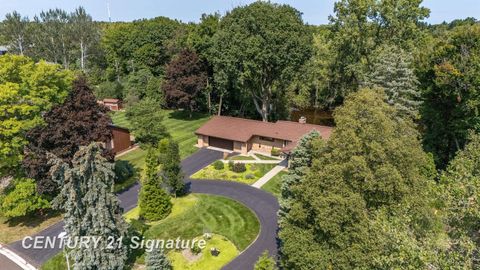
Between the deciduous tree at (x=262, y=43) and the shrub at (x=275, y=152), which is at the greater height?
the deciduous tree at (x=262, y=43)

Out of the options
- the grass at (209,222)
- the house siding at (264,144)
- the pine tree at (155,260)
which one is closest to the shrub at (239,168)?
the house siding at (264,144)

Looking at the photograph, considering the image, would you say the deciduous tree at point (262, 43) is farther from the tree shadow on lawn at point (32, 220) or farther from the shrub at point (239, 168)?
the tree shadow on lawn at point (32, 220)

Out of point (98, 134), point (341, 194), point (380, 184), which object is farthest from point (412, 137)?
point (98, 134)

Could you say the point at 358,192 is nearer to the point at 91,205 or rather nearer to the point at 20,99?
the point at 91,205

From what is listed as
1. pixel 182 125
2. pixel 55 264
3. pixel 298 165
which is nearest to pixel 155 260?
pixel 55 264

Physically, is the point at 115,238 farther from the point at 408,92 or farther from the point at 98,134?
the point at 408,92

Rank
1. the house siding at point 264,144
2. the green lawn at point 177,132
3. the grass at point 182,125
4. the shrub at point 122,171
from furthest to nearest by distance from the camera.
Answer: the grass at point 182,125 < the house siding at point 264,144 < the green lawn at point 177,132 < the shrub at point 122,171

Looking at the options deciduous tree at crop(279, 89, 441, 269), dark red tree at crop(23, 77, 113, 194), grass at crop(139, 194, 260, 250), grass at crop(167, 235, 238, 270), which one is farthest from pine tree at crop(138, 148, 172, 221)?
deciduous tree at crop(279, 89, 441, 269)
